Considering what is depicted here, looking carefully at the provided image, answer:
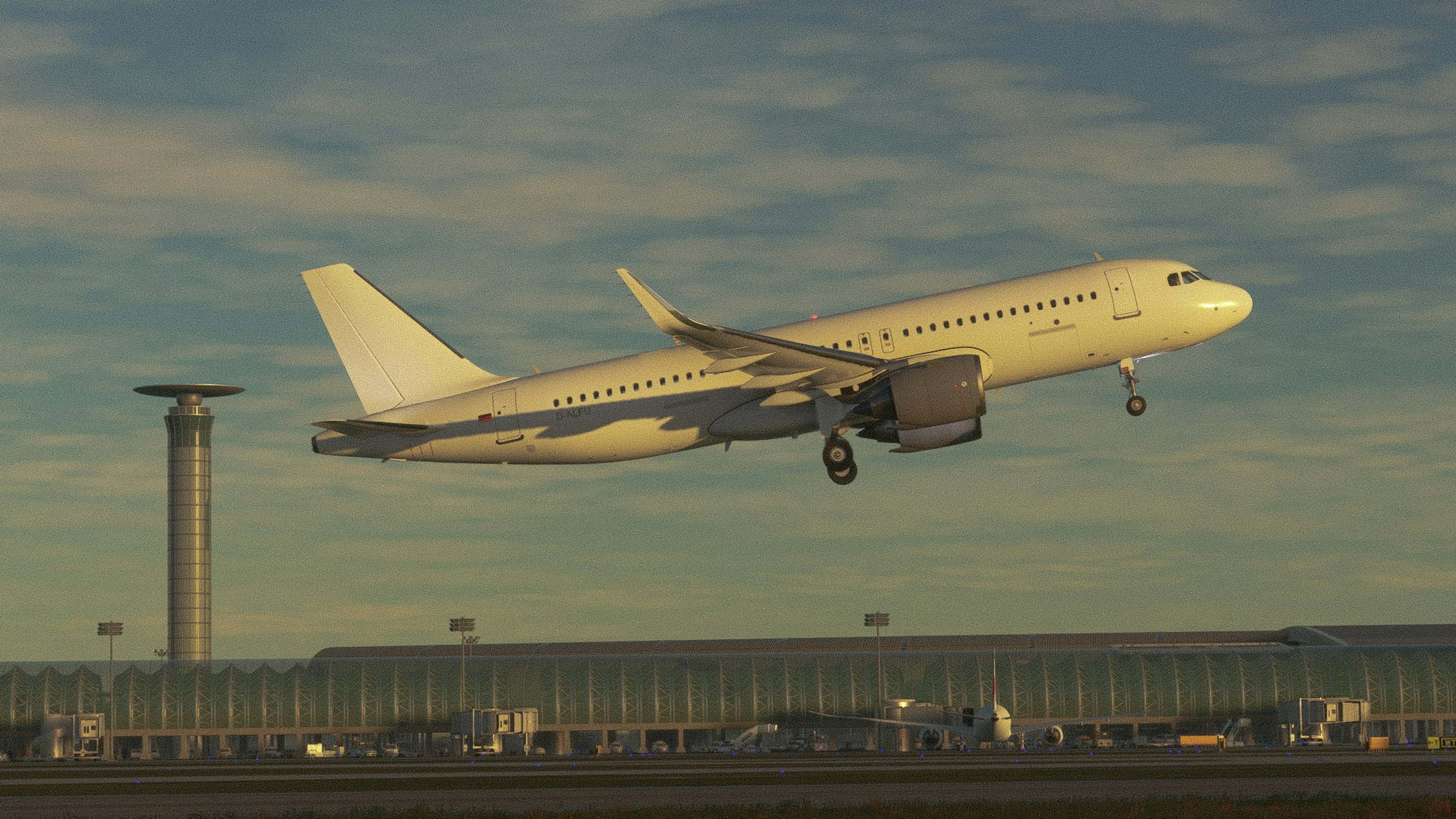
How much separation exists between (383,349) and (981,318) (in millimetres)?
26263

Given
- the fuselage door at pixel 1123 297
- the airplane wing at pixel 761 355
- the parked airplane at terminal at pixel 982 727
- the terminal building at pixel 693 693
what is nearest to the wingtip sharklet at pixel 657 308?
the airplane wing at pixel 761 355

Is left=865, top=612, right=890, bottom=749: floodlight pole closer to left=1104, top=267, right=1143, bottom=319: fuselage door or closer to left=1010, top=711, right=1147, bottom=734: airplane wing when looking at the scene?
left=1010, top=711, right=1147, bottom=734: airplane wing

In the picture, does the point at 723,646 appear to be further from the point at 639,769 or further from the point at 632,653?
the point at 639,769

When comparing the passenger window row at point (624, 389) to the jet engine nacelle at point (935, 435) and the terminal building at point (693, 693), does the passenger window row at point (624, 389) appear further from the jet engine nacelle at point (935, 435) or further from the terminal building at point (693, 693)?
the terminal building at point (693, 693)

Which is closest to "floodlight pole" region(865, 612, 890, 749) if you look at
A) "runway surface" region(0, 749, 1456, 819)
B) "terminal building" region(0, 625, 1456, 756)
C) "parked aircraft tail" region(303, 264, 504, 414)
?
"terminal building" region(0, 625, 1456, 756)

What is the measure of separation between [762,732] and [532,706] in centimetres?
2187

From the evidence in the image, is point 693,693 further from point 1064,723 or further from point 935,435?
point 935,435

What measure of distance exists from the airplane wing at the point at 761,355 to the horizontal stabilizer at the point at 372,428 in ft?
39.3

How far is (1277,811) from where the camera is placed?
1786 inches

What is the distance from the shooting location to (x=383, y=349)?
67.9m

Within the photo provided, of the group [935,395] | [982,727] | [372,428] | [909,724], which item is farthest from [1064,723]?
[372,428]

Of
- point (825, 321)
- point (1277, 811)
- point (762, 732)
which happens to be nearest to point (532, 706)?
point (762, 732)

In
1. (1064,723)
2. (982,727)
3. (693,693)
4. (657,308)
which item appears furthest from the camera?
(693,693)

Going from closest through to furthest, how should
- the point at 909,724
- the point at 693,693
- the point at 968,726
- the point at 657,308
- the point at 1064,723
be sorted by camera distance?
1. the point at 657,308
2. the point at 968,726
3. the point at 909,724
4. the point at 1064,723
5. the point at 693,693
